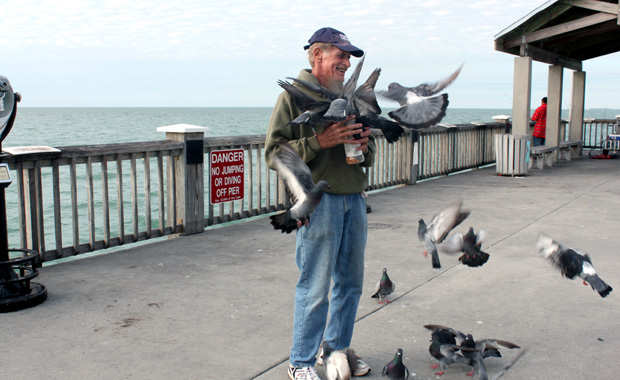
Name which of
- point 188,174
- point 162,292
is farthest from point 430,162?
point 162,292

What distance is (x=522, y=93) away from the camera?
1363cm

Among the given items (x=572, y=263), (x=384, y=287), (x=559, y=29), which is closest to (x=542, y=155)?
(x=559, y=29)

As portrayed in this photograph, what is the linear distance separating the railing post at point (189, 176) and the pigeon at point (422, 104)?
4446 millimetres

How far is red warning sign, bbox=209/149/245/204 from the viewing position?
24.4 ft

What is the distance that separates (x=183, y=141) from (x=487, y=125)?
11.0 metres

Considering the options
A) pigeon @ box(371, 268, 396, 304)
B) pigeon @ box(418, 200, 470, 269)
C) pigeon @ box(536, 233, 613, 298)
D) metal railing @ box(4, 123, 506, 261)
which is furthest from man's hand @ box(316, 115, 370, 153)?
metal railing @ box(4, 123, 506, 261)

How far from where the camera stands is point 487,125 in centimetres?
1605

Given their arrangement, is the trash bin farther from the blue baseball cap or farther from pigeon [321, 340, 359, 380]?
the blue baseball cap

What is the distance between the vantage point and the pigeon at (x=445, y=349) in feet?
11.6

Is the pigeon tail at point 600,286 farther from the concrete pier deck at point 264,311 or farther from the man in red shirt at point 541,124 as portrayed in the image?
the man in red shirt at point 541,124

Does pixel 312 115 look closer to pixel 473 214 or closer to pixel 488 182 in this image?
pixel 473 214

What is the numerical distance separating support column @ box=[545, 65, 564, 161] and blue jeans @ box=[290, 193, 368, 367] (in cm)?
1434

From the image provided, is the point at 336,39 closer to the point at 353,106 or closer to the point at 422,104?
the point at 353,106

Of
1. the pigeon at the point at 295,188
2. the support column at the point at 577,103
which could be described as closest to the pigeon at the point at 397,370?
the pigeon at the point at 295,188
